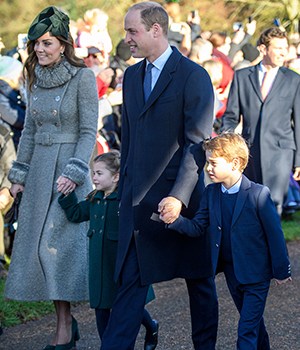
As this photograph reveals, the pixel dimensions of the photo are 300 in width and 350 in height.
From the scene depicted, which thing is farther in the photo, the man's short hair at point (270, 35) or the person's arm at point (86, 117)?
the man's short hair at point (270, 35)

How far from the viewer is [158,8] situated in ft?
16.7

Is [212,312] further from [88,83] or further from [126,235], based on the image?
[88,83]

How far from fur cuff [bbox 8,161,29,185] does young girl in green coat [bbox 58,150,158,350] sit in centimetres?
51

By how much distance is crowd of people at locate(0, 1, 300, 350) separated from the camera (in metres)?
5.07

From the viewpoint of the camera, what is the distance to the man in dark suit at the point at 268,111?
27.6 ft

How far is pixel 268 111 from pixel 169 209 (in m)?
3.72

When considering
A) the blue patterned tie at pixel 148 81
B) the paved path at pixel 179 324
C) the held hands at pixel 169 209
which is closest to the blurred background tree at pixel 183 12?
the paved path at pixel 179 324

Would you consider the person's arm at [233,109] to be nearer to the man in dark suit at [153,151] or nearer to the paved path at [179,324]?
the paved path at [179,324]

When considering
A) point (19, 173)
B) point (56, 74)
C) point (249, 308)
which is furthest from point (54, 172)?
point (249, 308)

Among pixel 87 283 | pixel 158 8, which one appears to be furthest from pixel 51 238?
pixel 158 8

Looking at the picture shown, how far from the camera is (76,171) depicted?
18.9ft

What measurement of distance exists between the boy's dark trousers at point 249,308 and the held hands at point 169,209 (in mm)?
555

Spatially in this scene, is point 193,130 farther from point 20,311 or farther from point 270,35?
point 270,35

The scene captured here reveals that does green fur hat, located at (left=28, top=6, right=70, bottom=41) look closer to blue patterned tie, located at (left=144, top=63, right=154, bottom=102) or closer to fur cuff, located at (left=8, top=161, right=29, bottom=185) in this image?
fur cuff, located at (left=8, top=161, right=29, bottom=185)
